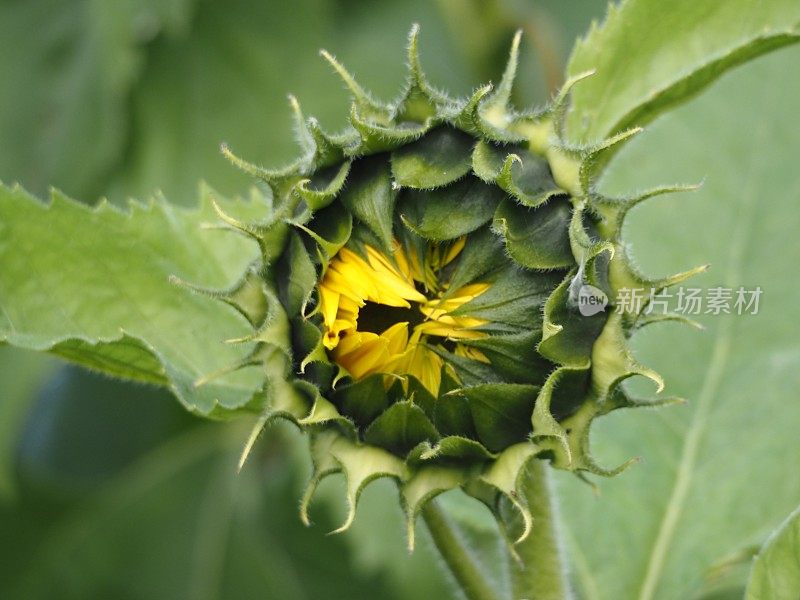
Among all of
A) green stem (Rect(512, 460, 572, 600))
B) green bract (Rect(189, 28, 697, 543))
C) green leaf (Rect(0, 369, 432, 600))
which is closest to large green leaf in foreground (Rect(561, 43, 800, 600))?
green stem (Rect(512, 460, 572, 600))

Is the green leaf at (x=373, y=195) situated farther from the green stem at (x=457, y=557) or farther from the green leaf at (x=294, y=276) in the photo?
the green stem at (x=457, y=557)

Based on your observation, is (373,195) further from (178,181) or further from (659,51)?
(178,181)

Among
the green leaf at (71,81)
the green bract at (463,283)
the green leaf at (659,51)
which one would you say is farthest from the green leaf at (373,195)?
the green leaf at (71,81)

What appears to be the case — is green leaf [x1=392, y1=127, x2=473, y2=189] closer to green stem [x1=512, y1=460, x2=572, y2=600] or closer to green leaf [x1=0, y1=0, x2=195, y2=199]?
green stem [x1=512, y1=460, x2=572, y2=600]

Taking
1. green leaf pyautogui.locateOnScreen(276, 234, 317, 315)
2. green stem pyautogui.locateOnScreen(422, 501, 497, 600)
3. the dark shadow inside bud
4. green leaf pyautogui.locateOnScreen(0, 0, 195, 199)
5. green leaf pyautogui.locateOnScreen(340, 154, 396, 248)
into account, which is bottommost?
green stem pyautogui.locateOnScreen(422, 501, 497, 600)

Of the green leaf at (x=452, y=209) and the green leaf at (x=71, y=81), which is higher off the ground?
the green leaf at (x=71, y=81)

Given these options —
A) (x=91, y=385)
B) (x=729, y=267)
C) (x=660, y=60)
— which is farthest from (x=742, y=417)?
(x=91, y=385)
